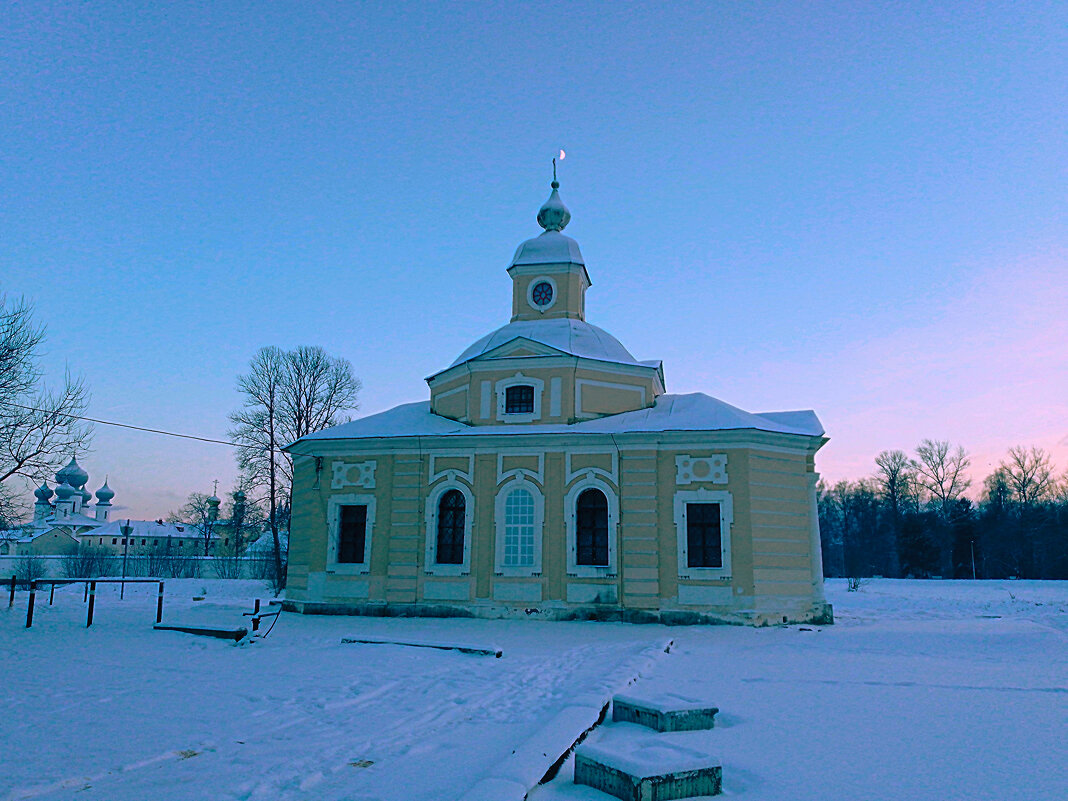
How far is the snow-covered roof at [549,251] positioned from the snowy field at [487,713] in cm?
1217

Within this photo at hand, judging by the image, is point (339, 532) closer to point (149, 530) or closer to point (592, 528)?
point (592, 528)

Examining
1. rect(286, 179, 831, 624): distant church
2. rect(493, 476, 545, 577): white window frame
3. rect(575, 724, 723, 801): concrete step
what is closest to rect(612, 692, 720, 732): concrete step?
rect(575, 724, 723, 801): concrete step

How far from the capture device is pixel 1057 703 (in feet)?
23.0

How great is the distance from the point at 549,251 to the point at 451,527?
925cm

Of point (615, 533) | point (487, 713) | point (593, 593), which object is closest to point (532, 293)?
point (615, 533)

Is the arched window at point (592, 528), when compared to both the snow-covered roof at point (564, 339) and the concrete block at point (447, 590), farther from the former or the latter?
the snow-covered roof at point (564, 339)

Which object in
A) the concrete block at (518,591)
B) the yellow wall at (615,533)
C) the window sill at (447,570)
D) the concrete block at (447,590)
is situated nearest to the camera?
the yellow wall at (615,533)

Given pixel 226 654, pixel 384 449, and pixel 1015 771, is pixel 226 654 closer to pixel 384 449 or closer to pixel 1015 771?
pixel 384 449

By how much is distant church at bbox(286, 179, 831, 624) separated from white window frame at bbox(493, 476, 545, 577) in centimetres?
3

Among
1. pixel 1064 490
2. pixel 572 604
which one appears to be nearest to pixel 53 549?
pixel 572 604

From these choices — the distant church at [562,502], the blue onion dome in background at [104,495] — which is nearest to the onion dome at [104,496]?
the blue onion dome in background at [104,495]

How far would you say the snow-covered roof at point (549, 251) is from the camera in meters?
21.8

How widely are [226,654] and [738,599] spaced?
10.7 meters

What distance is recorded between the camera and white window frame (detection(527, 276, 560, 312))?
21.8 meters
